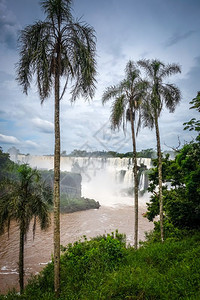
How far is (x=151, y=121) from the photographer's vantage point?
27.5ft

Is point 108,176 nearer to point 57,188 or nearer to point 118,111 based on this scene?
point 118,111

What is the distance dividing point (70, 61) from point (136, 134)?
195 inches

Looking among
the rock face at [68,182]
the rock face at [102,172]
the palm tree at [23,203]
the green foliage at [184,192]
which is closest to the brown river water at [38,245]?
the palm tree at [23,203]

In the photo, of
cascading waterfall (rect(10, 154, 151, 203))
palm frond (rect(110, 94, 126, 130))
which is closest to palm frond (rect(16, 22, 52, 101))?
palm frond (rect(110, 94, 126, 130))

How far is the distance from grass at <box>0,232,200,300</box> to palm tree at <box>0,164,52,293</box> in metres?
1.83

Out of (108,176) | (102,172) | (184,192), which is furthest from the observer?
(102,172)

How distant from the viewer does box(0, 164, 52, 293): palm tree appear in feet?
24.7

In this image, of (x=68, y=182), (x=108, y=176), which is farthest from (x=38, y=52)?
(x=108, y=176)

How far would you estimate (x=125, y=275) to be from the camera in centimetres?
462

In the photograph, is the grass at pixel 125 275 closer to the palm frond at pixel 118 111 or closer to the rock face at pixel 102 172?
the palm frond at pixel 118 111

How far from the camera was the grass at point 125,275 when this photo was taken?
3.79 metres

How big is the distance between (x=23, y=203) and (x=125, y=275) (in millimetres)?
5213

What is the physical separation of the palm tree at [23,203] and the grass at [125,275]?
1.83 meters

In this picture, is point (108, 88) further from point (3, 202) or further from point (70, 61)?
point (3, 202)
